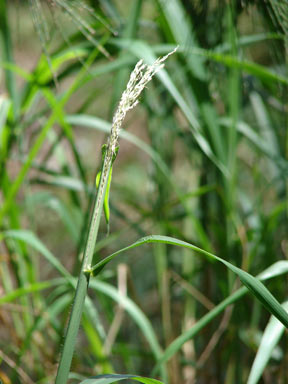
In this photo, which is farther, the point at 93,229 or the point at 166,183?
the point at 166,183

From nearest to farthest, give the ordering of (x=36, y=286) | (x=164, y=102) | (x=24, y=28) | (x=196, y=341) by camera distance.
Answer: (x=36, y=286), (x=196, y=341), (x=164, y=102), (x=24, y=28)

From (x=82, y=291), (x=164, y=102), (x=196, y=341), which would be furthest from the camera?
(x=164, y=102)

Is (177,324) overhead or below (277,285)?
below

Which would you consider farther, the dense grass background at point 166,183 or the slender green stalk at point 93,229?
the dense grass background at point 166,183

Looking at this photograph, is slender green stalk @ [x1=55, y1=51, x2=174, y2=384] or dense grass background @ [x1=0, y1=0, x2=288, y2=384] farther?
dense grass background @ [x1=0, y1=0, x2=288, y2=384]

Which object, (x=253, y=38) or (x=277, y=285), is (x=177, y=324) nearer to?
(x=277, y=285)

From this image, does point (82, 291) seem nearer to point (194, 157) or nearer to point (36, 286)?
point (36, 286)

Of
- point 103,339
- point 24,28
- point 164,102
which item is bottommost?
point 103,339

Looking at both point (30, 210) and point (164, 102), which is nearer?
point (30, 210)

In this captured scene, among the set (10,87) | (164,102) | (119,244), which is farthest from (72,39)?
(119,244)
